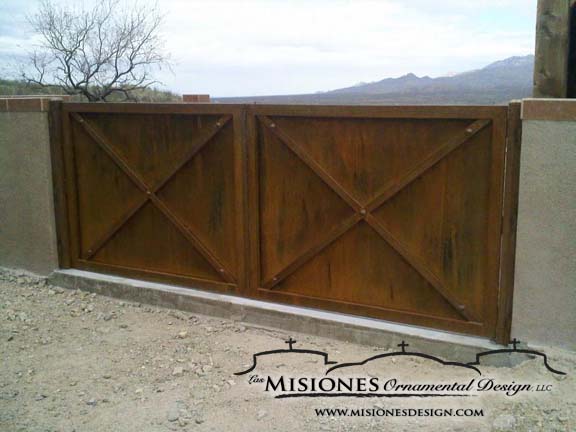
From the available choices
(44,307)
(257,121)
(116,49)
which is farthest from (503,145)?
(116,49)

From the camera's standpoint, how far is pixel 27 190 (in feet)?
22.3

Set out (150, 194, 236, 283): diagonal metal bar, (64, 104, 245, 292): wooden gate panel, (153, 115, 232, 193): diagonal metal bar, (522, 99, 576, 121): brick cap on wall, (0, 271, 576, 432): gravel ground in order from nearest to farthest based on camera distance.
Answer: (0, 271, 576, 432): gravel ground
(522, 99, 576, 121): brick cap on wall
(153, 115, 232, 193): diagonal metal bar
(64, 104, 245, 292): wooden gate panel
(150, 194, 236, 283): diagonal metal bar

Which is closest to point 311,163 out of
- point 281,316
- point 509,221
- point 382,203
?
point 382,203

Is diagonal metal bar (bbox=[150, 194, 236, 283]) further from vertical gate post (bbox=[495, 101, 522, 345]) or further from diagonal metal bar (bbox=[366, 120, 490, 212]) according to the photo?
vertical gate post (bbox=[495, 101, 522, 345])

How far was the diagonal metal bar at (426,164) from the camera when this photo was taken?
15.0 ft

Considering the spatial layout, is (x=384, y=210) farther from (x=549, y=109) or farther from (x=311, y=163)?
(x=549, y=109)

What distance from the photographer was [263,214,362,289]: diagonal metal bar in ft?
17.0

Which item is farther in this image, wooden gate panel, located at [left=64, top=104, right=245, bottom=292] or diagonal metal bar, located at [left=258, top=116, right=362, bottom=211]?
wooden gate panel, located at [left=64, top=104, right=245, bottom=292]

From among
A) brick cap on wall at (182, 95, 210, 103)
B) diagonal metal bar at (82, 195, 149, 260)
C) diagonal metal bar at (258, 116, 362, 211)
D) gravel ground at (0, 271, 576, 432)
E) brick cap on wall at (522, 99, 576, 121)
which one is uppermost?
brick cap on wall at (182, 95, 210, 103)

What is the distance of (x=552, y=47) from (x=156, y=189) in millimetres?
3600

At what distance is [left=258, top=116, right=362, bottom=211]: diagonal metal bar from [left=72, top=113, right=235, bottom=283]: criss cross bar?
1.43 feet

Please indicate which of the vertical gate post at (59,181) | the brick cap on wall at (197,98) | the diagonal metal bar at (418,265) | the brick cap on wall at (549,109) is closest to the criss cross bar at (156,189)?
the vertical gate post at (59,181)

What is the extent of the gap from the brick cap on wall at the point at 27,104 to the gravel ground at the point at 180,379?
2.04 meters

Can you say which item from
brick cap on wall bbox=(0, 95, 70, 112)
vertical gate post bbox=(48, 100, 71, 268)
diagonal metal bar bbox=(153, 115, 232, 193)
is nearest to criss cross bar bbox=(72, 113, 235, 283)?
diagonal metal bar bbox=(153, 115, 232, 193)
